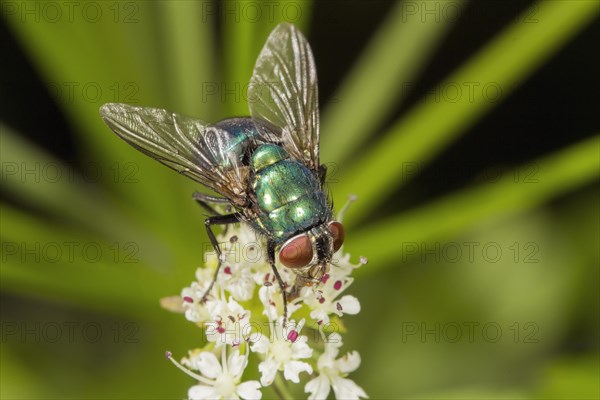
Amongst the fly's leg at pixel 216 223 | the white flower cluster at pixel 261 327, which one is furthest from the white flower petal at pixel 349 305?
the fly's leg at pixel 216 223

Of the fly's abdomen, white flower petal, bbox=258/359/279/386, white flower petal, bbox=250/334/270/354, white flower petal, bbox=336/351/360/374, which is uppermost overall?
the fly's abdomen

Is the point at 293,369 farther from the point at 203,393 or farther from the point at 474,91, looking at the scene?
the point at 474,91

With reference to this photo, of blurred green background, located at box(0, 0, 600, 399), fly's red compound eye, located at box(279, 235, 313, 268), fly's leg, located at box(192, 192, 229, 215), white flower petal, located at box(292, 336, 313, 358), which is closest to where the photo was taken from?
fly's red compound eye, located at box(279, 235, 313, 268)

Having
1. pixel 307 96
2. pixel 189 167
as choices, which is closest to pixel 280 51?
pixel 307 96

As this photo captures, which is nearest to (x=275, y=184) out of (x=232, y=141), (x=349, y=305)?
(x=232, y=141)

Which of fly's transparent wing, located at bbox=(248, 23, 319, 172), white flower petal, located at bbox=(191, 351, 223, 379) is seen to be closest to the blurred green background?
fly's transparent wing, located at bbox=(248, 23, 319, 172)

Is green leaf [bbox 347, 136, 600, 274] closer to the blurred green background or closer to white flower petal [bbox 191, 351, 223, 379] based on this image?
the blurred green background

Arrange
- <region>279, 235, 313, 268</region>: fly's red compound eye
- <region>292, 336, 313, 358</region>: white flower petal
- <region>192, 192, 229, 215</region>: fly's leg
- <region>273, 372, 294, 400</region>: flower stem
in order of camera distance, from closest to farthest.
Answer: <region>279, 235, 313, 268</region>: fly's red compound eye
<region>292, 336, 313, 358</region>: white flower petal
<region>273, 372, 294, 400</region>: flower stem
<region>192, 192, 229, 215</region>: fly's leg
